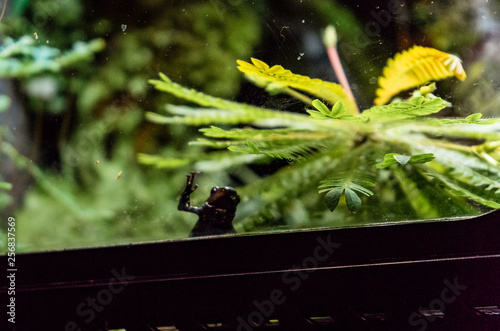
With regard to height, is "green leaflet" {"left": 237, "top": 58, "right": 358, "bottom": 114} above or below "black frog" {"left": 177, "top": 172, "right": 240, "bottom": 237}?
above

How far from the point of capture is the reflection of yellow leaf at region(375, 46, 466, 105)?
69 cm

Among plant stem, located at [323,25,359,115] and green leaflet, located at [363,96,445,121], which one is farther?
plant stem, located at [323,25,359,115]

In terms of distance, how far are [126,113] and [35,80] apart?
0.48 meters

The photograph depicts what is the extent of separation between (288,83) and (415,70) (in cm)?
29

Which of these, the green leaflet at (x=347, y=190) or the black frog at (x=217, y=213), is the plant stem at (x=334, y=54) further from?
the black frog at (x=217, y=213)

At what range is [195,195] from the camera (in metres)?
0.75

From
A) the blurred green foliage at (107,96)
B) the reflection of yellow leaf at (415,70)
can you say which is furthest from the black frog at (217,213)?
the reflection of yellow leaf at (415,70)

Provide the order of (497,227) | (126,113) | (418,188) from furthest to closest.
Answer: (126,113) < (418,188) < (497,227)

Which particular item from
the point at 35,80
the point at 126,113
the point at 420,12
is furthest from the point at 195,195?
the point at 35,80

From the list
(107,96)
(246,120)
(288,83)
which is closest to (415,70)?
(288,83)

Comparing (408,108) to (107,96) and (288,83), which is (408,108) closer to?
(288,83)

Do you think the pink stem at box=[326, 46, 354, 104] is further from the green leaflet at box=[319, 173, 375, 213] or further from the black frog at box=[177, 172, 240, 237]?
the black frog at box=[177, 172, 240, 237]

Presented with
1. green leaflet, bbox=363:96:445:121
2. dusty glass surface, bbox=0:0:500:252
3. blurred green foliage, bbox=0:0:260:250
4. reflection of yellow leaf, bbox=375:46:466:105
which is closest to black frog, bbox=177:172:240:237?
dusty glass surface, bbox=0:0:500:252

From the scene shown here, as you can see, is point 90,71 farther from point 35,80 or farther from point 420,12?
point 420,12
